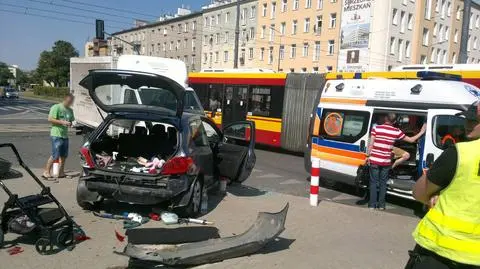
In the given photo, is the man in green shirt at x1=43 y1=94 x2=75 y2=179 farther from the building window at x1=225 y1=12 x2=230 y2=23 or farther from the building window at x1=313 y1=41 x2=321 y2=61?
the building window at x1=225 y1=12 x2=230 y2=23

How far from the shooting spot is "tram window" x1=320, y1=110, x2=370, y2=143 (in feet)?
31.7

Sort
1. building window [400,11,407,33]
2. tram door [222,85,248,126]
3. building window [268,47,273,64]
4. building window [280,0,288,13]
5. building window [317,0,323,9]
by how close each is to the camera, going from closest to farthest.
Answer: tram door [222,85,248,126] < building window [400,11,407,33] < building window [317,0,323,9] < building window [280,0,288,13] < building window [268,47,273,64]

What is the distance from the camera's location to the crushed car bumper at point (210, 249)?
4.85 m

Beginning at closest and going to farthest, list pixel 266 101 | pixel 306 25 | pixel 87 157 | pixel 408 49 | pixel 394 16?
pixel 87 157 → pixel 266 101 → pixel 394 16 → pixel 408 49 → pixel 306 25

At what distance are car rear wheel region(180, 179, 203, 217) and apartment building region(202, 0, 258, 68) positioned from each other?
57856mm

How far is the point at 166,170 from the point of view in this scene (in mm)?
6578

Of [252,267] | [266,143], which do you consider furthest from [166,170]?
[266,143]

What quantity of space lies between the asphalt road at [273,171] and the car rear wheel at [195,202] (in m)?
2.36

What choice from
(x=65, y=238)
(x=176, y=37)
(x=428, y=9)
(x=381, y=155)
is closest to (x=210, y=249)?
(x=65, y=238)

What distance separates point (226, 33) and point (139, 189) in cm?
6489

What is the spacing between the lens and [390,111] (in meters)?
9.12

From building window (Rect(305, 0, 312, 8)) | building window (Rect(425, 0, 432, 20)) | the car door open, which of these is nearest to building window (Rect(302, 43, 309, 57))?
building window (Rect(305, 0, 312, 8))

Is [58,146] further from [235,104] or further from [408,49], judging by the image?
[408,49]

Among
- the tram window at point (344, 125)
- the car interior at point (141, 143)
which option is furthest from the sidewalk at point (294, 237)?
the tram window at point (344, 125)
